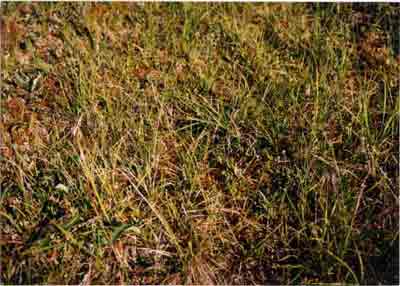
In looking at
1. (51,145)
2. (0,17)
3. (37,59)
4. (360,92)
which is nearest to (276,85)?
(360,92)

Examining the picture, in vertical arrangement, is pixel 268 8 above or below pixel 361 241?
above

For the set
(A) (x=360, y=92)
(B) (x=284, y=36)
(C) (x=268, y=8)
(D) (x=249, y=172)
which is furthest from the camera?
(C) (x=268, y=8)

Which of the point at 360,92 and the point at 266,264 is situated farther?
the point at 360,92

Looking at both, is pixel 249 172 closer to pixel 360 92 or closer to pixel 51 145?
pixel 360 92

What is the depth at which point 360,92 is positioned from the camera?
2.43m

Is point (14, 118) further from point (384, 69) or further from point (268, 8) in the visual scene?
point (384, 69)

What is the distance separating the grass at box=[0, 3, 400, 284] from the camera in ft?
6.37

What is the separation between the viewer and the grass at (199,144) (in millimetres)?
1940

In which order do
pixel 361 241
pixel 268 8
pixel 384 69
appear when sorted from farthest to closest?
pixel 268 8 < pixel 384 69 < pixel 361 241

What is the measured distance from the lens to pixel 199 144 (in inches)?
90.2

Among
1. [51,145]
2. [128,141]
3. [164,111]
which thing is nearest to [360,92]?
[164,111]

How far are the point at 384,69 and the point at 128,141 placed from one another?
1322mm

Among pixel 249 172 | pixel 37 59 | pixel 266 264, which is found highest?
pixel 37 59

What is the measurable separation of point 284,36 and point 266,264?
1.41 meters
